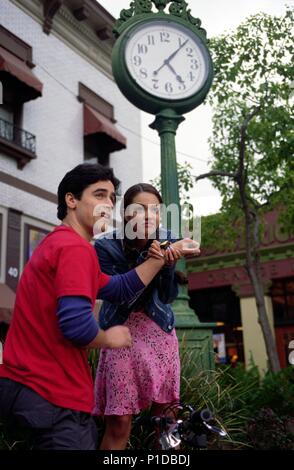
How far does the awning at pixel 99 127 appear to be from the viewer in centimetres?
1173

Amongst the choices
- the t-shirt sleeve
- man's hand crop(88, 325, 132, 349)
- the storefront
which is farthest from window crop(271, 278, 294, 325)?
the t-shirt sleeve

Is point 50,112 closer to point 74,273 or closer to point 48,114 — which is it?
point 48,114

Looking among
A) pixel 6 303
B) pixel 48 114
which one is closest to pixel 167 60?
pixel 6 303

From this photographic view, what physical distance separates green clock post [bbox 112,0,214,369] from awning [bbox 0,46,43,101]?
4.82 m

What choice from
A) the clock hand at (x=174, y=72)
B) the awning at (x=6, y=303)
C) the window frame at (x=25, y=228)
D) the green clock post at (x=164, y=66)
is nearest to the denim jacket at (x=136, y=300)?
the green clock post at (x=164, y=66)

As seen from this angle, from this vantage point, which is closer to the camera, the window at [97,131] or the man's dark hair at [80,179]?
the man's dark hair at [80,179]

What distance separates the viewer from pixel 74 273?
142 centimetres

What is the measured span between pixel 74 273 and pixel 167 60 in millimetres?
4122

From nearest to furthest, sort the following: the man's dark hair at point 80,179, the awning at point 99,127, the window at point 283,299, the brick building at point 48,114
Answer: the man's dark hair at point 80,179
the brick building at point 48,114
the awning at point 99,127
the window at point 283,299

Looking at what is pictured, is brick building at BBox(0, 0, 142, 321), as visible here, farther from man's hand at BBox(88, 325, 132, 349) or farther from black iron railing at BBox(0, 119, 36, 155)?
man's hand at BBox(88, 325, 132, 349)

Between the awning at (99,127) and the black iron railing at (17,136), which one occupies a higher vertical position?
the awning at (99,127)

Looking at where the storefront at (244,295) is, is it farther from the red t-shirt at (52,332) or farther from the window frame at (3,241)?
the red t-shirt at (52,332)

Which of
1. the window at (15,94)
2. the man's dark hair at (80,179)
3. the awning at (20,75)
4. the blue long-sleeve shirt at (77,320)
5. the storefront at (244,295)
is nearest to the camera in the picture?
the blue long-sleeve shirt at (77,320)

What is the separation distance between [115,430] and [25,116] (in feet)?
30.5
